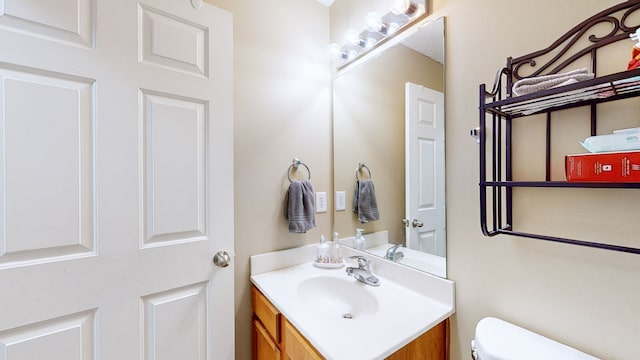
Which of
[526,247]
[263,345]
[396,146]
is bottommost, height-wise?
[263,345]

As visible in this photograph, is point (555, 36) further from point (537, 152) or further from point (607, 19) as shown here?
point (537, 152)

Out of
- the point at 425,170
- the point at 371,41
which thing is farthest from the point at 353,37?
the point at 425,170

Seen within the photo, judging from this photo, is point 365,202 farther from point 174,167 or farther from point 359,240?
point 174,167

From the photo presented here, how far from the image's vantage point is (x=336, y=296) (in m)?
1.26

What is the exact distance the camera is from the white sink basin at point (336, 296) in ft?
3.74

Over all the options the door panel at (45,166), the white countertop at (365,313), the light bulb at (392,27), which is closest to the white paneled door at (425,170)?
the white countertop at (365,313)

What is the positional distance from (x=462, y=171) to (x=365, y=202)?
60 centimetres

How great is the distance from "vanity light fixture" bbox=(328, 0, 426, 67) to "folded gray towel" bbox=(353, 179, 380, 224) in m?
0.72

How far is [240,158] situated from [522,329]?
127 cm

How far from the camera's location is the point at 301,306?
3.26 feet

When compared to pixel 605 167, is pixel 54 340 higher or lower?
lower

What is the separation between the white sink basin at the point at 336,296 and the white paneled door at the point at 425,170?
0.32 meters

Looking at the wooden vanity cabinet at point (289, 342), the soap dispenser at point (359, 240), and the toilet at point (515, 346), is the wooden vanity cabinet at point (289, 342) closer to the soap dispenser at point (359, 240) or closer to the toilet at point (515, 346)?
the toilet at point (515, 346)

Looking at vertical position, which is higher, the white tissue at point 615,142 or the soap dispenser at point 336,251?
the white tissue at point 615,142
